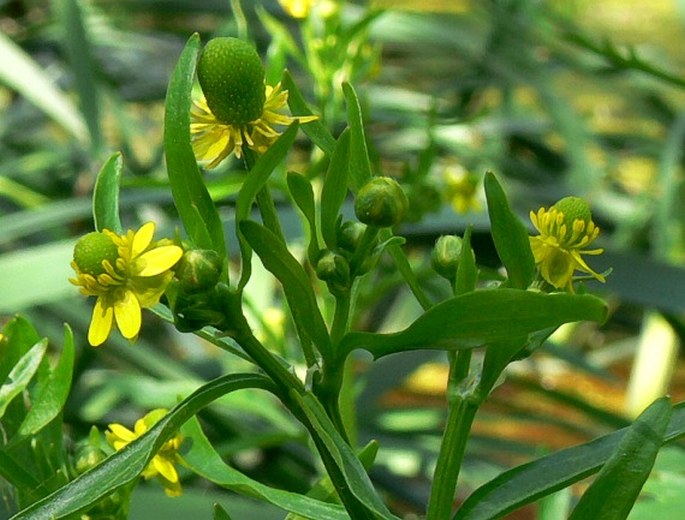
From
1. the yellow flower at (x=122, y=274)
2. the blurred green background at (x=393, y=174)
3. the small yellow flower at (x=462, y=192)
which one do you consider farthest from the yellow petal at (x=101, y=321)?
the small yellow flower at (x=462, y=192)

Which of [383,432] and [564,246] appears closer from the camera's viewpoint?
[564,246]

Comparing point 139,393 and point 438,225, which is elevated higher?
point 438,225

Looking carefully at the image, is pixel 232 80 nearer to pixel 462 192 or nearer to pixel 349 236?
pixel 349 236

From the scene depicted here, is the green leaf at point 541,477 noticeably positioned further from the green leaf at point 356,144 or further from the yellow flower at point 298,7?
the yellow flower at point 298,7

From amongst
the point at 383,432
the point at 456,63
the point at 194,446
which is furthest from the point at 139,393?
the point at 456,63

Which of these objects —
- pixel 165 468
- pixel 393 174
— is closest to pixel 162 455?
pixel 165 468

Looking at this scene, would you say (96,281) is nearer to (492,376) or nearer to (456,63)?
(492,376)

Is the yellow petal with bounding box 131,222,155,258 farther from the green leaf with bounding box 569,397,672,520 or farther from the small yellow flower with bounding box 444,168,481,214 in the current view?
the small yellow flower with bounding box 444,168,481,214
